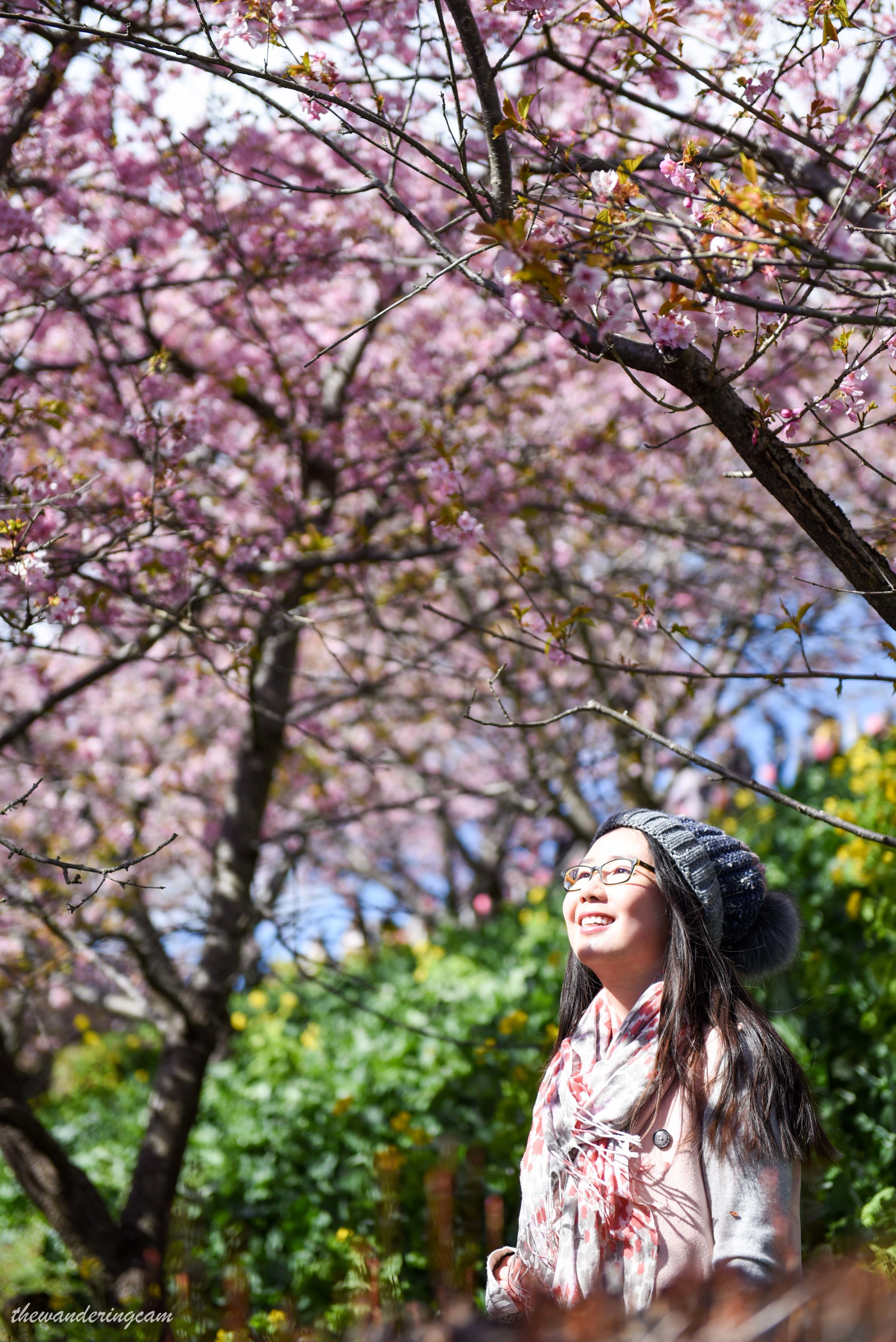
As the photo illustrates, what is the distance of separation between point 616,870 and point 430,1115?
2.78 meters

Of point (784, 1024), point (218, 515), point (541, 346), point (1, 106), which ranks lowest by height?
point (784, 1024)

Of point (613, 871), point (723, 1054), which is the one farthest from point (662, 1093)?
point (613, 871)

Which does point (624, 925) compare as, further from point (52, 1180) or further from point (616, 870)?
point (52, 1180)

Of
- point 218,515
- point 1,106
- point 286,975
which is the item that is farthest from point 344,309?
point 286,975

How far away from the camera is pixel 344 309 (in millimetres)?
6008

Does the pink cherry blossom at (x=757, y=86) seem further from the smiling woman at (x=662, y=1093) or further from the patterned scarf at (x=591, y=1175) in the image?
the patterned scarf at (x=591, y=1175)

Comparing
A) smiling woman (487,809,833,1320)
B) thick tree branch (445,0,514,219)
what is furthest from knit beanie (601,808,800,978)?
thick tree branch (445,0,514,219)

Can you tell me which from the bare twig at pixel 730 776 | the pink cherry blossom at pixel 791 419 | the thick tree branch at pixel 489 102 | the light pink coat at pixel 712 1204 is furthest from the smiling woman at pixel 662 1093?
the thick tree branch at pixel 489 102

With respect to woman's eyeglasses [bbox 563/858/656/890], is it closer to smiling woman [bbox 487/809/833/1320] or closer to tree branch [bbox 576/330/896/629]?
smiling woman [bbox 487/809/833/1320]

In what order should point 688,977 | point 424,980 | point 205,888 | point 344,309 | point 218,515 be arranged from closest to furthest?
point 688,977, point 218,515, point 344,309, point 424,980, point 205,888

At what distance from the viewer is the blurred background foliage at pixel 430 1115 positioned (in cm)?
324

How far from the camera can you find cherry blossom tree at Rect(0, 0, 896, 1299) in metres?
2.07

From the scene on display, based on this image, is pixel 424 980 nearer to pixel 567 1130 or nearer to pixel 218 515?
pixel 218 515

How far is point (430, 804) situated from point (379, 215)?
21.1 ft
